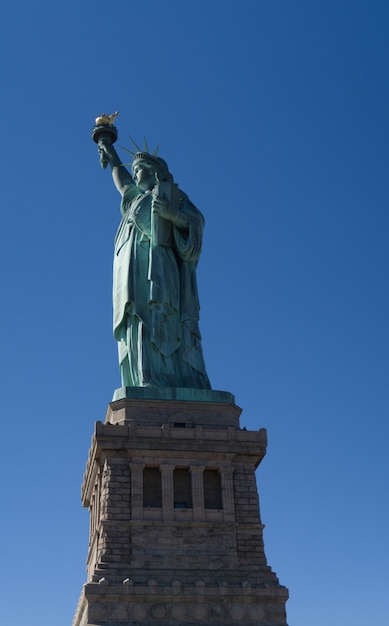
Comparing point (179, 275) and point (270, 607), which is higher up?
point (179, 275)

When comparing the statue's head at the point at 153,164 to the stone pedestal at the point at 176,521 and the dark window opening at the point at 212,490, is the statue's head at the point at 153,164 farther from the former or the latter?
the dark window opening at the point at 212,490

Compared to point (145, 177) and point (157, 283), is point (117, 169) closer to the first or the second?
point (145, 177)

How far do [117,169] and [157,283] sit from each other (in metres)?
7.34

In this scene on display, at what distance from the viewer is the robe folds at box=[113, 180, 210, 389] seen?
109 ft

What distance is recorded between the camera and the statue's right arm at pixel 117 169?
1531 inches

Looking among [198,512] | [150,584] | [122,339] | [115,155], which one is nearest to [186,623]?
[150,584]

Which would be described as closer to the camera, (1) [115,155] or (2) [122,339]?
(2) [122,339]

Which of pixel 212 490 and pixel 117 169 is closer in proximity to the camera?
pixel 212 490

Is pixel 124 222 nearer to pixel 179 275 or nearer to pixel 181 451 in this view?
pixel 179 275

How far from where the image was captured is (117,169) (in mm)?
39469

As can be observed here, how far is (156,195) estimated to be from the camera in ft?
116

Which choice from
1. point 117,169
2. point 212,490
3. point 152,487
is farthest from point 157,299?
point 117,169

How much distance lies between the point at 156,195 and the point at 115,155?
5.79 metres

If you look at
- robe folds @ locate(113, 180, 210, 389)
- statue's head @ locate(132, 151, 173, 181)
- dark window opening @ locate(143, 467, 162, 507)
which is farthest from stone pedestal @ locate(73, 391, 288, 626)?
statue's head @ locate(132, 151, 173, 181)
